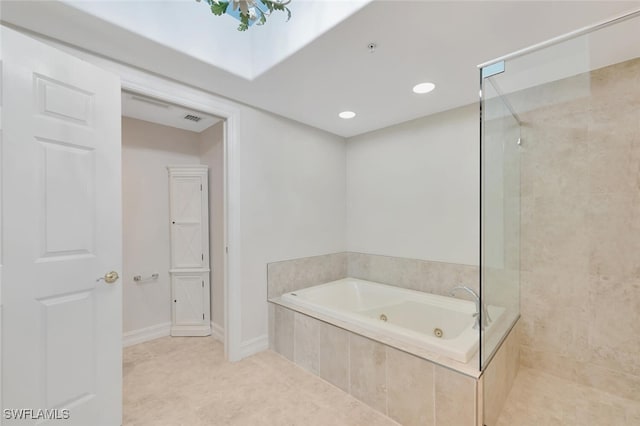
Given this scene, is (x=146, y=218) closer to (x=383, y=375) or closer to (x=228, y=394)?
(x=228, y=394)

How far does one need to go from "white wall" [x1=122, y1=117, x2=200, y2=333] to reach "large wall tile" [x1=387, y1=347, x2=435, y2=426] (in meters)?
2.48

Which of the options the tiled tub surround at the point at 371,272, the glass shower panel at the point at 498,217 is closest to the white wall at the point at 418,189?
the tiled tub surround at the point at 371,272

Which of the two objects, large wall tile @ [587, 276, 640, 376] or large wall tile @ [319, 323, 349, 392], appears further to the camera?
large wall tile @ [319, 323, 349, 392]

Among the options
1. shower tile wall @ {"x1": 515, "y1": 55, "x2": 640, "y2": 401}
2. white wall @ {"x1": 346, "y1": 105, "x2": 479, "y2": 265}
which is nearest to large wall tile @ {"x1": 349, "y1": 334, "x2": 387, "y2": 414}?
white wall @ {"x1": 346, "y1": 105, "x2": 479, "y2": 265}

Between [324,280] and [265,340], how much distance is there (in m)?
0.90

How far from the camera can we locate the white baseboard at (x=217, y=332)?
2880 millimetres

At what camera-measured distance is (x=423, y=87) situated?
2146 mm

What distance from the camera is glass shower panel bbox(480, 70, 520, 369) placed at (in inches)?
66.5

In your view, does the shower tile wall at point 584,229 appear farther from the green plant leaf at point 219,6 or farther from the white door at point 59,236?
the white door at point 59,236

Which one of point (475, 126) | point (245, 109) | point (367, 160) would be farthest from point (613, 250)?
point (245, 109)

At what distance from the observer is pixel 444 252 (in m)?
2.65

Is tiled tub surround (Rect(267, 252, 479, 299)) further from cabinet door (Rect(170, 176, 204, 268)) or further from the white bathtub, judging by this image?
cabinet door (Rect(170, 176, 204, 268))

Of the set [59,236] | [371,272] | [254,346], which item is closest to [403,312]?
[371,272]

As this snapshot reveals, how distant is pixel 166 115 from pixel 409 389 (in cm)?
308
